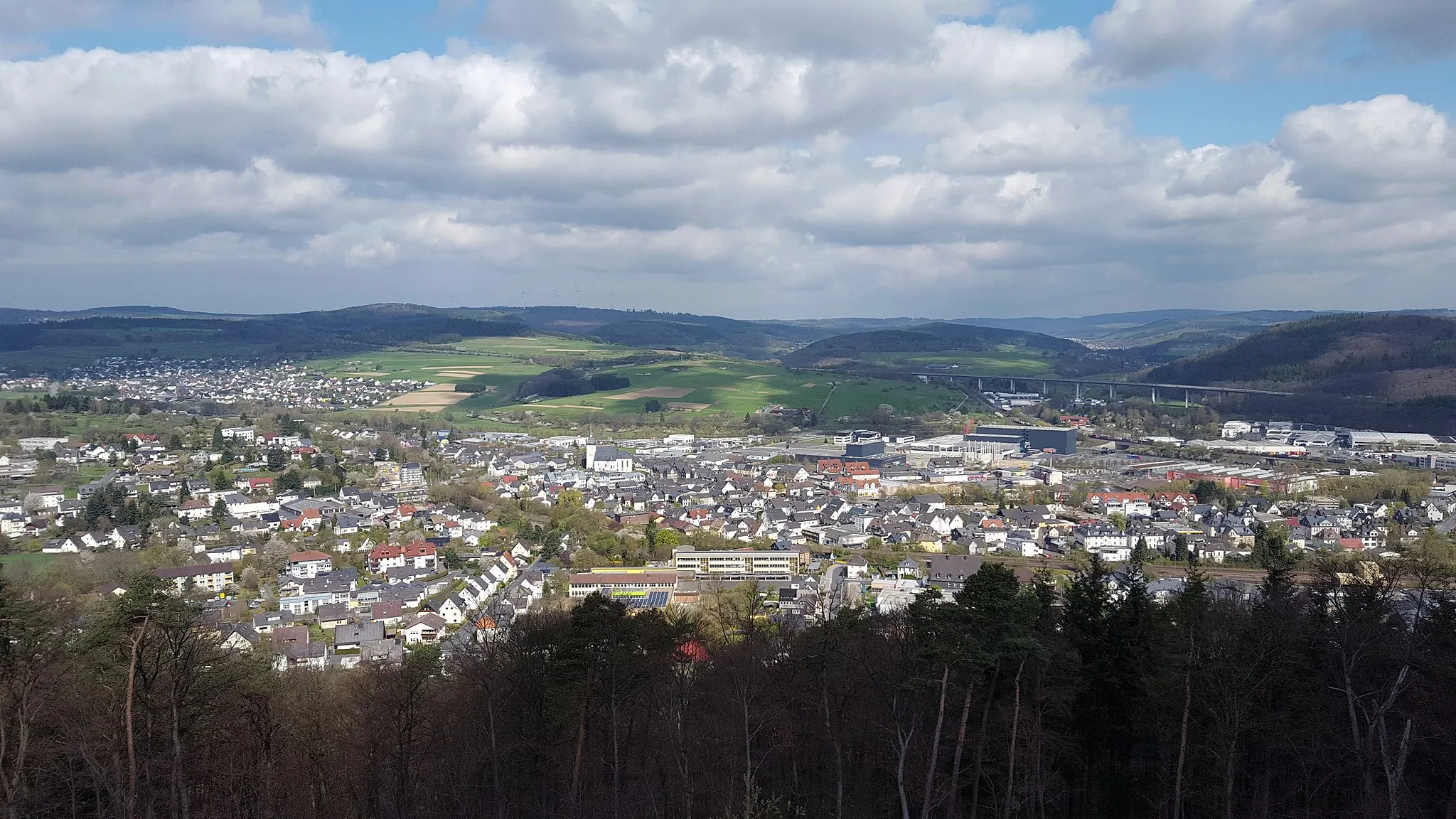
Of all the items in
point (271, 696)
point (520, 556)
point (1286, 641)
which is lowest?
point (520, 556)

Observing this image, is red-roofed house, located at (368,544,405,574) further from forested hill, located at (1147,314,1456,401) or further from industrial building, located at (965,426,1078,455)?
forested hill, located at (1147,314,1456,401)

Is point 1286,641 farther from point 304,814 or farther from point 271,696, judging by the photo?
point 271,696

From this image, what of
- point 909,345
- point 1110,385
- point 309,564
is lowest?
point 309,564

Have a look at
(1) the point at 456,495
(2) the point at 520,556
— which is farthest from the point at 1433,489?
(1) the point at 456,495

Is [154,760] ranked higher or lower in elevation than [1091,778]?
higher

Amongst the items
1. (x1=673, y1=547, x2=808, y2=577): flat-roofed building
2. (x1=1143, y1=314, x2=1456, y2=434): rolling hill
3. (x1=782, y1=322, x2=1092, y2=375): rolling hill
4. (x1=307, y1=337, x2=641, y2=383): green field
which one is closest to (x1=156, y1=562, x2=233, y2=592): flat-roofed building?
(x1=673, y1=547, x2=808, y2=577): flat-roofed building

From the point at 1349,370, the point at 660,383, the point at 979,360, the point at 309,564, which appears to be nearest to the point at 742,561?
the point at 309,564

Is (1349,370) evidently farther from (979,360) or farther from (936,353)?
(936,353)
